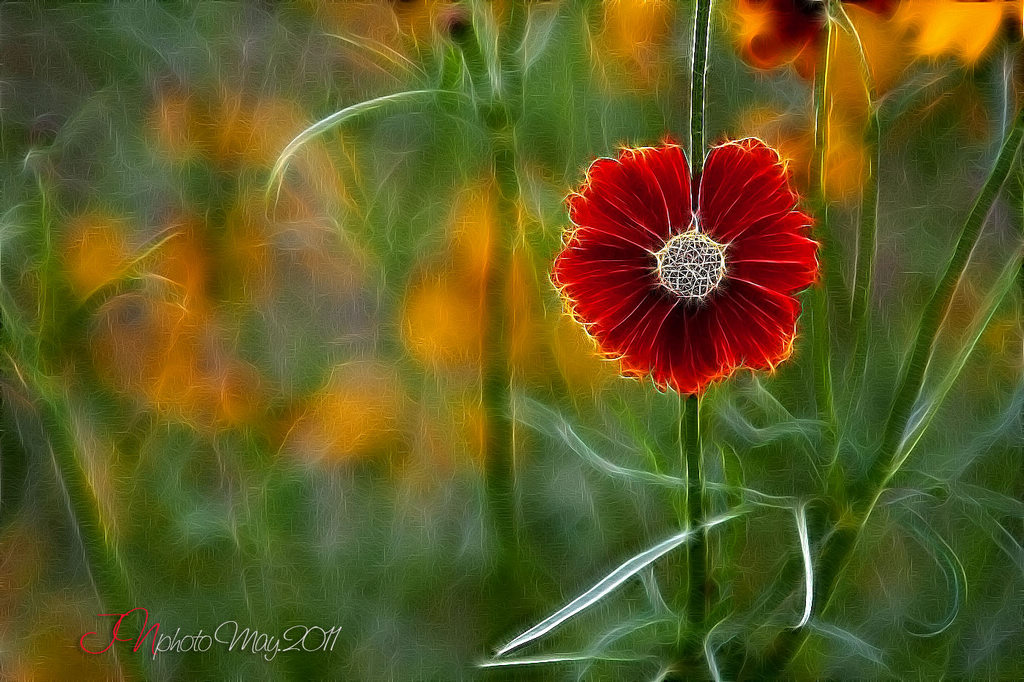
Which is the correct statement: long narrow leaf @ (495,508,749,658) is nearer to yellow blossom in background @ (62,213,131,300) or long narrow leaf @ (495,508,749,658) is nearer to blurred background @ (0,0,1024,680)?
blurred background @ (0,0,1024,680)

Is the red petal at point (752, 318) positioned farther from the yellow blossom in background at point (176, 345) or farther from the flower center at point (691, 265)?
the yellow blossom in background at point (176, 345)

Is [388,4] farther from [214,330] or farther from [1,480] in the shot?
[1,480]

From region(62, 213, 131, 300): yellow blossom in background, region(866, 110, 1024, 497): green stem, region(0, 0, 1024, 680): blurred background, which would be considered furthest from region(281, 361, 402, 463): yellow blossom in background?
region(866, 110, 1024, 497): green stem

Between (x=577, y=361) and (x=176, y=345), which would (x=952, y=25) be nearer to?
(x=577, y=361)

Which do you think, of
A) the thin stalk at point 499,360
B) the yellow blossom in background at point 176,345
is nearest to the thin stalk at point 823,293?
the thin stalk at point 499,360

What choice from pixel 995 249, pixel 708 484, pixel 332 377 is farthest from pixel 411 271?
pixel 995 249

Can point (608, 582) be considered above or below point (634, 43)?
below

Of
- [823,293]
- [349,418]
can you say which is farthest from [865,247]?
[349,418]
